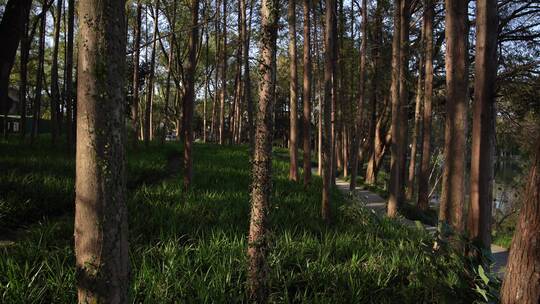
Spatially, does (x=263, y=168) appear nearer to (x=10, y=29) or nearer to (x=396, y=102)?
(x=396, y=102)

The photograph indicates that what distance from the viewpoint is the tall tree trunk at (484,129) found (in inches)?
184

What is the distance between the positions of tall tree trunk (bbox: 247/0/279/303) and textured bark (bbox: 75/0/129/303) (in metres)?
1.36

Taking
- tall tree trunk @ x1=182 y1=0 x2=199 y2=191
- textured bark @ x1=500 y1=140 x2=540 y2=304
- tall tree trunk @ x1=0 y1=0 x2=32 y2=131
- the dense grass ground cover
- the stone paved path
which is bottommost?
the stone paved path

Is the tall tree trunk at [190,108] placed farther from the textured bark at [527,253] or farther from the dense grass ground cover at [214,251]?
the textured bark at [527,253]

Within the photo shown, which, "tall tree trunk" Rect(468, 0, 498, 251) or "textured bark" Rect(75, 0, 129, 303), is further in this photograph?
"tall tree trunk" Rect(468, 0, 498, 251)

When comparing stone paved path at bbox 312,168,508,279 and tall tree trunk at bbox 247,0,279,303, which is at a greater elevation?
tall tree trunk at bbox 247,0,279,303

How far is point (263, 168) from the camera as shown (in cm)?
298

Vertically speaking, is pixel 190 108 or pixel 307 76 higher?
pixel 307 76

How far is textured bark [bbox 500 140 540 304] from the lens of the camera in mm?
2059

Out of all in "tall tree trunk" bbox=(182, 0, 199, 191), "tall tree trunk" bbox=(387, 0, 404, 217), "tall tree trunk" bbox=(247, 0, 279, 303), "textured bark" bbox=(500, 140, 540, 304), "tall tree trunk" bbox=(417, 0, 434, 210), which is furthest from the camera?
"tall tree trunk" bbox=(417, 0, 434, 210)

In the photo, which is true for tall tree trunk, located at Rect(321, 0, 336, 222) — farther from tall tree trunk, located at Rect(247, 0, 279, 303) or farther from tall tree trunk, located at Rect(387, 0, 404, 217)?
tall tree trunk, located at Rect(387, 0, 404, 217)

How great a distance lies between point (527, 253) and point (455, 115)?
10.3 feet

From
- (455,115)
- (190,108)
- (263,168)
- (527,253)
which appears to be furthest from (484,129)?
(190,108)

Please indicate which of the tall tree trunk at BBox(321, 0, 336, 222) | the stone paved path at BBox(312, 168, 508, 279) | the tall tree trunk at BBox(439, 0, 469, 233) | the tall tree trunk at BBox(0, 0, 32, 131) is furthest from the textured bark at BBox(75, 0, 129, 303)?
the tall tree trunk at BBox(0, 0, 32, 131)
